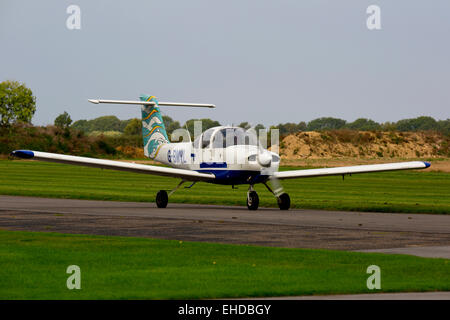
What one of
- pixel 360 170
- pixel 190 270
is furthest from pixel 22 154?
pixel 190 270

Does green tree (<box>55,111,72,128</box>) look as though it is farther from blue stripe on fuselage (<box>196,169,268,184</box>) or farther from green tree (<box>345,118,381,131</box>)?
blue stripe on fuselage (<box>196,169,268,184</box>)

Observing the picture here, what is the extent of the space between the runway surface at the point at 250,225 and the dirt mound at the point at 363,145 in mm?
83311

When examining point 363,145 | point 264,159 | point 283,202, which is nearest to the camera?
point 264,159

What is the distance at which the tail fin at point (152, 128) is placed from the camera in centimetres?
3466

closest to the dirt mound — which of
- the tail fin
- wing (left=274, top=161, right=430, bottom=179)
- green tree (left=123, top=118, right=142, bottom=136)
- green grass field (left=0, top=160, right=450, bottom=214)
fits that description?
green tree (left=123, top=118, right=142, bottom=136)

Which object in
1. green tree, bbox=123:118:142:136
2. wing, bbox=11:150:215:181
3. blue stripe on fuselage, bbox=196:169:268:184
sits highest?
green tree, bbox=123:118:142:136

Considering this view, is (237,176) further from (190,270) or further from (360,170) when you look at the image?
(190,270)

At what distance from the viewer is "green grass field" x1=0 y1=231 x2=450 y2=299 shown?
11609 millimetres

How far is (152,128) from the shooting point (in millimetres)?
34906

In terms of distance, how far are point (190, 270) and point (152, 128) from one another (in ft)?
71.2

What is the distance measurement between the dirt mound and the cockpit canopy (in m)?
80.4

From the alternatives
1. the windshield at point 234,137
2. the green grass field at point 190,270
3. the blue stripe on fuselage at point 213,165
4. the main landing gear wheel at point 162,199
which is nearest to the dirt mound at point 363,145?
the blue stripe on fuselage at point 213,165
